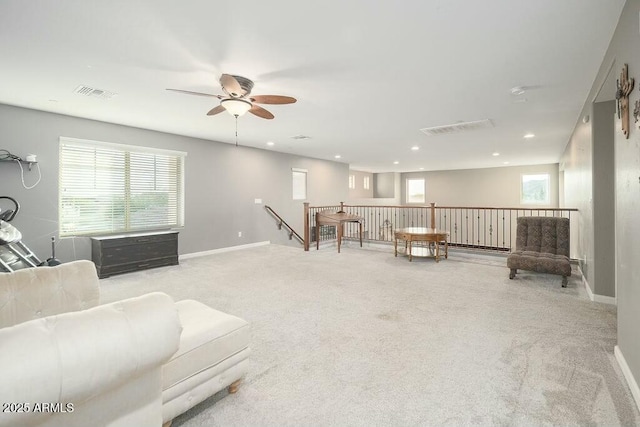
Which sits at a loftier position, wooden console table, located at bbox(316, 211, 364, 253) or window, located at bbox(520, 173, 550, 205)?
window, located at bbox(520, 173, 550, 205)

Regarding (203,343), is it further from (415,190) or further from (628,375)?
(415,190)

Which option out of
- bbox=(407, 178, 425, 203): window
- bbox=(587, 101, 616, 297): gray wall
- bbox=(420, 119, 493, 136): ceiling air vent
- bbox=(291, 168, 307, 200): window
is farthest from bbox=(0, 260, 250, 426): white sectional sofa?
bbox=(407, 178, 425, 203): window

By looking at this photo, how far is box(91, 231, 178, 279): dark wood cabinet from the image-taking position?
4.74 m

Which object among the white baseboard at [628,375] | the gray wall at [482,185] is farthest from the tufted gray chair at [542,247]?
the gray wall at [482,185]

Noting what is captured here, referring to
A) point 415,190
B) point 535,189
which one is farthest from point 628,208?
point 415,190

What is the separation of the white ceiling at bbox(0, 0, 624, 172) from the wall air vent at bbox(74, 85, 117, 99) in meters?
0.09

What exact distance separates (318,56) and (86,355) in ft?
9.06

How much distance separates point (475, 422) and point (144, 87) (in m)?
4.38

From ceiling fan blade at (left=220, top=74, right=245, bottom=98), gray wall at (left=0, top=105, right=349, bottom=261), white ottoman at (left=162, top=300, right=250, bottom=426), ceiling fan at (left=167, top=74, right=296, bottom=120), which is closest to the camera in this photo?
white ottoman at (left=162, top=300, right=250, bottom=426)

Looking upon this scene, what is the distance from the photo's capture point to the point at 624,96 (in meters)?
2.06

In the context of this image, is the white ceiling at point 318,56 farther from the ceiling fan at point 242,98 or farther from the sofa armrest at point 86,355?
the sofa armrest at point 86,355

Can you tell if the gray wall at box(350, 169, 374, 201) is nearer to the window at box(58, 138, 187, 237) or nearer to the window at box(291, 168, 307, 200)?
the window at box(291, 168, 307, 200)

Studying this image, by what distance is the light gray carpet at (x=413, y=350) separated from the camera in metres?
1.71

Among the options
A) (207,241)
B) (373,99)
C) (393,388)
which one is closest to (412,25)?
(373,99)
